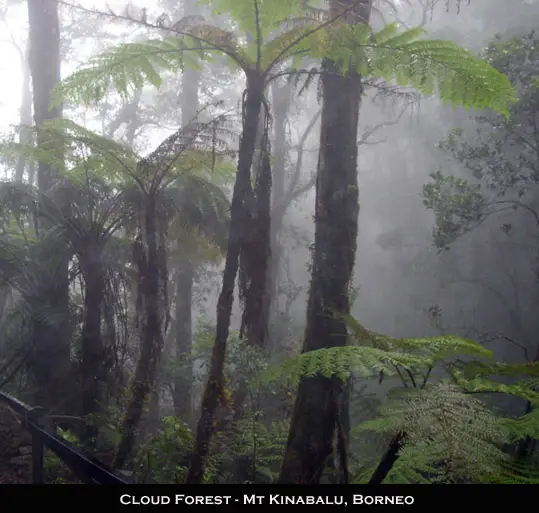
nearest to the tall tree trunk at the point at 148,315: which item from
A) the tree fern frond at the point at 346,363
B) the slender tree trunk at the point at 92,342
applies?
the slender tree trunk at the point at 92,342

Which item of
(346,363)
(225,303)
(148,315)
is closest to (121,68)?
(225,303)

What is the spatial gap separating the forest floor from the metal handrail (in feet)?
4.21

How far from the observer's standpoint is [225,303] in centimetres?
364

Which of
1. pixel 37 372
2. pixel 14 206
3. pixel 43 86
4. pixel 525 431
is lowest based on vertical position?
pixel 37 372

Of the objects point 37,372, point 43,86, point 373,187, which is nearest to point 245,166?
point 37,372

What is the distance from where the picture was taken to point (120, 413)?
594 centimetres

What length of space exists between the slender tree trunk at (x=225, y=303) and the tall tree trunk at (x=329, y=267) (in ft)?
2.35

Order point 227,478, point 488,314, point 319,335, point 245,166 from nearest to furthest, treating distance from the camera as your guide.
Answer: point 245,166 < point 319,335 < point 227,478 < point 488,314

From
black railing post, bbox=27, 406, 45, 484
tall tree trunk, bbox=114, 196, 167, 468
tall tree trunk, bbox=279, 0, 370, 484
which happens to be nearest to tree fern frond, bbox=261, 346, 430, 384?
tall tree trunk, bbox=279, 0, 370, 484

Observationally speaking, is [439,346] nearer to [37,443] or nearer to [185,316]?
[37,443]

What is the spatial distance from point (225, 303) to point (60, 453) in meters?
1.36
